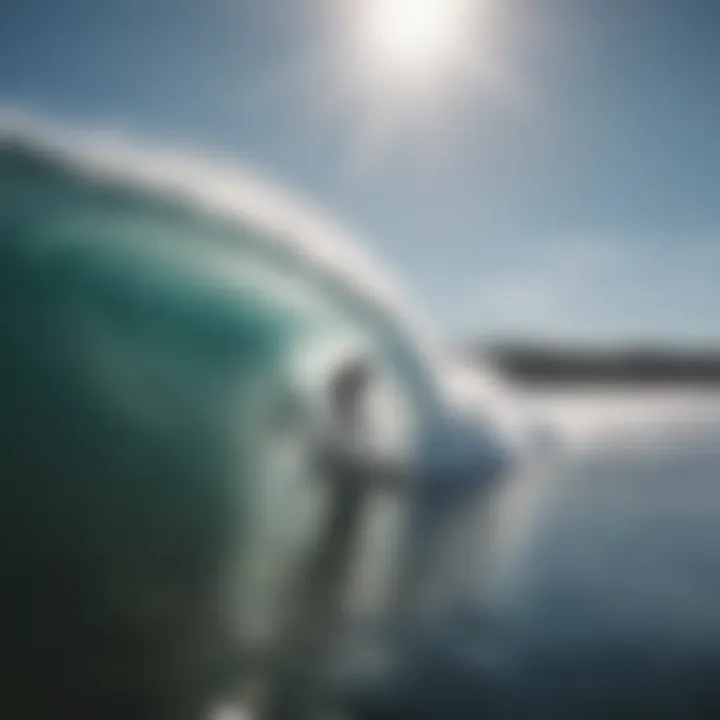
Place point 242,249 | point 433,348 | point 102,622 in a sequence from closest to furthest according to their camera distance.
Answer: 1. point 102,622
2. point 242,249
3. point 433,348

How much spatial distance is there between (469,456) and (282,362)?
86.9 inches

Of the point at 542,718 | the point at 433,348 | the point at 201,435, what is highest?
the point at 433,348

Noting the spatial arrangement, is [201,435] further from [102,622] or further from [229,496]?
[102,622]

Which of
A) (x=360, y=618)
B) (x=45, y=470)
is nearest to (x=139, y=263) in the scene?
(x=45, y=470)

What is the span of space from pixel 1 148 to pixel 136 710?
439 cm

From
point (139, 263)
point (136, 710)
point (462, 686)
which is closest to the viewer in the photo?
point (136, 710)

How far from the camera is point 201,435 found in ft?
18.7

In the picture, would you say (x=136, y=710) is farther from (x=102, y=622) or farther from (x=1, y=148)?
(x=1, y=148)

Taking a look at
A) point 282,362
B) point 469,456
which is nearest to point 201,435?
point 282,362

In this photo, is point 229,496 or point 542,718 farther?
point 229,496

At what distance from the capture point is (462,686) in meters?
2.44

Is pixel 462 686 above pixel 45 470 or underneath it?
underneath

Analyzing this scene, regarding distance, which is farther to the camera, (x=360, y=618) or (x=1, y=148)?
(x=1, y=148)

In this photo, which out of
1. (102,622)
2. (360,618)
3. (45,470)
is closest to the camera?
(102,622)
